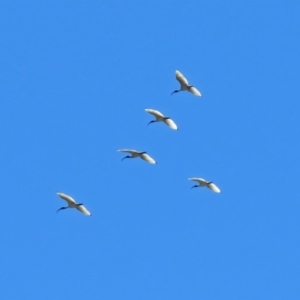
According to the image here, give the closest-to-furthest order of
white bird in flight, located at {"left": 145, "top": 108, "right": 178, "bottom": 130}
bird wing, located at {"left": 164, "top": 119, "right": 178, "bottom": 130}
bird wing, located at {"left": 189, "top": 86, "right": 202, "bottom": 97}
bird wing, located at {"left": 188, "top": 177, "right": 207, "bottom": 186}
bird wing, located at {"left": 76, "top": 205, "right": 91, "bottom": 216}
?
bird wing, located at {"left": 189, "top": 86, "right": 202, "bottom": 97}
bird wing, located at {"left": 164, "top": 119, "right": 178, "bottom": 130}
white bird in flight, located at {"left": 145, "top": 108, "right": 178, "bottom": 130}
bird wing, located at {"left": 76, "top": 205, "right": 91, "bottom": 216}
bird wing, located at {"left": 188, "top": 177, "right": 207, "bottom": 186}

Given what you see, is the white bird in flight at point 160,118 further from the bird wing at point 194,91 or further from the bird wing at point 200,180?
the bird wing at point 200,180

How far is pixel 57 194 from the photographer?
15350 centimetres

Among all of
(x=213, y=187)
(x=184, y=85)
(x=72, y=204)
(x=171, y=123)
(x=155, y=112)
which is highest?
(x=184, y=85)

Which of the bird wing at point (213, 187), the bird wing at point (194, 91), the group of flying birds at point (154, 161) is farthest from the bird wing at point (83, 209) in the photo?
the bird wing at point (194, 91)

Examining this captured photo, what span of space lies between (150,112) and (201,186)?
17.9 feet

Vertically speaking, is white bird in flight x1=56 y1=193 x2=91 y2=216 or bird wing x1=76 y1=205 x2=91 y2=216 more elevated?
white bird in flight x1=56 y1=193 x2=91 y2=216

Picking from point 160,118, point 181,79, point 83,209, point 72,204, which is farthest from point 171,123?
point 72,204

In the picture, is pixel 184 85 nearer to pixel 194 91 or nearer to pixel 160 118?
pixel 194 91

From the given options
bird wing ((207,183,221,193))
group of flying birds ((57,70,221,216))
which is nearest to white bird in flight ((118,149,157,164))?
group of flying birds ((57,70,221,216))

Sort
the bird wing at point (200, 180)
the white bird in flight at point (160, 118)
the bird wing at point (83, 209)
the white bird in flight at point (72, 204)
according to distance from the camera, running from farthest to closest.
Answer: the bird wing at point (200, 180) < the white bird in flight at point (72, 204) < the bird wing at point (83, 209) < the white bird in flight at point (160, 118)

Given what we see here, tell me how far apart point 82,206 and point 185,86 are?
30.4 ft

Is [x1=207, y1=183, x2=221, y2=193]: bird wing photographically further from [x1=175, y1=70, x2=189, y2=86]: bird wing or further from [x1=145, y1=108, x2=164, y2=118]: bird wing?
[x1=175, y1=70, x2=189, y2=86]: bird wing

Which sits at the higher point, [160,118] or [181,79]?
[181,79]

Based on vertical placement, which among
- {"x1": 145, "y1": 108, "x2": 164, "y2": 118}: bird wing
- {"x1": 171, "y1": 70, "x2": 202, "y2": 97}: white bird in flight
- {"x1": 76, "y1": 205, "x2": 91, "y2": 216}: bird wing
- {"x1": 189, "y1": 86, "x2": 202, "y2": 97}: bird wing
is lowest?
{"x1": 76, "y1": 205, "x2": 91, "y2": 216}: bird wing
